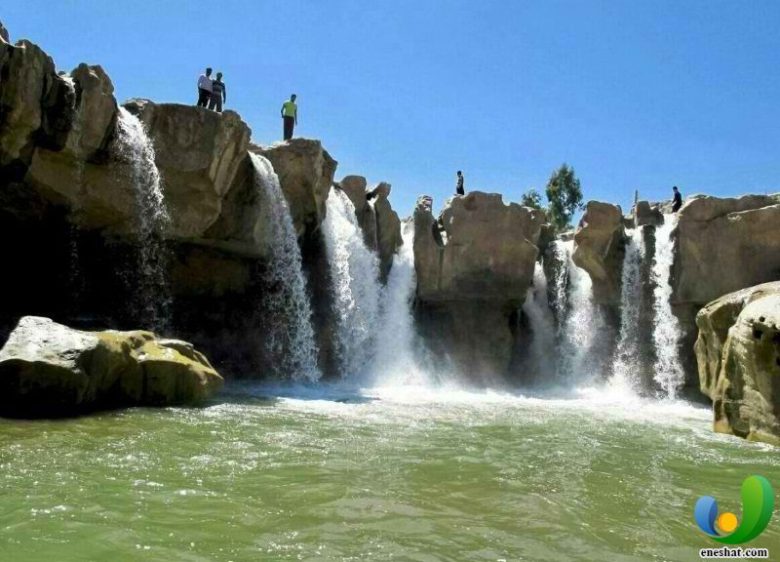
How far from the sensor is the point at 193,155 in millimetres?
16094

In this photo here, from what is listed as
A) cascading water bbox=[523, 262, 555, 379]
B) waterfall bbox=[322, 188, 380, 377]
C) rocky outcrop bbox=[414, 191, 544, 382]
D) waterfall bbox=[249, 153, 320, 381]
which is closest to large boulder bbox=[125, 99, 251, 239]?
waterfall bbox=[249, 153, 320, 381]

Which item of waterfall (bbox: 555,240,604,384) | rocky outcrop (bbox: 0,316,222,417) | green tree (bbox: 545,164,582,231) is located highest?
green tree (bbox: 545,164,582,231)

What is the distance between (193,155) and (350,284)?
6771mm

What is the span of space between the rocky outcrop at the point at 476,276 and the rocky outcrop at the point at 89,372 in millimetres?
11631

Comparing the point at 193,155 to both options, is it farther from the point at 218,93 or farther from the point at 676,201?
the point at 676,201

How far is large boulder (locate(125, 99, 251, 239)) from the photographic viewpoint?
15914mm

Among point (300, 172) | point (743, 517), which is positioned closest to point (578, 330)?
point (300, 172)

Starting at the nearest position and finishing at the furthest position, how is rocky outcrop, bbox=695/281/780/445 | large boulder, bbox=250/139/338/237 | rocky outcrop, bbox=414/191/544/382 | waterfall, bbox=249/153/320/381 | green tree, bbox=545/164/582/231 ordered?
rocky outcrop, bbox=695/281/780/445 < waterfall, bbox=249/153/320/381 < large boulder, bbox=250/139/338/237 < rocky outcrop, bbox=414/191/544/382 < green tree, bbox=545/164/582/231

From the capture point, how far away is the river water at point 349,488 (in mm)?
4535

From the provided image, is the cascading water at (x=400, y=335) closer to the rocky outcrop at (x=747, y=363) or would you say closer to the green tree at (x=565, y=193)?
the rocky outcrop at (x=747, y=363)

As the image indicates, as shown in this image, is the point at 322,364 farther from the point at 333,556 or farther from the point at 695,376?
the point at 333,556

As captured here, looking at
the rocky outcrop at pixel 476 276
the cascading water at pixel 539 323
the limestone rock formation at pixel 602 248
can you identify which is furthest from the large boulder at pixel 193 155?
the cascading water at pixel 539 323

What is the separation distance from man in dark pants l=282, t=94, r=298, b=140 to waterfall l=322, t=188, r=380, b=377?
249cm

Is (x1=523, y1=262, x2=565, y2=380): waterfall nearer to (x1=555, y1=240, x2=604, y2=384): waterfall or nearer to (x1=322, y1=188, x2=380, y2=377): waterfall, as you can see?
(x1=555, y1=240, x2=604, y2=384): waterfall
